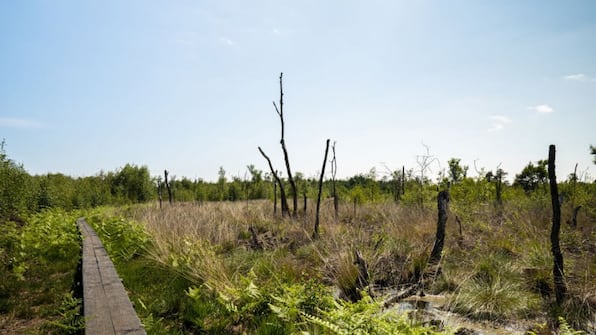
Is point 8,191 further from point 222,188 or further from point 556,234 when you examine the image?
point 222,188

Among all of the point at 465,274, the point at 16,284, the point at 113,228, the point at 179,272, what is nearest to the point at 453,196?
the point at 465,274

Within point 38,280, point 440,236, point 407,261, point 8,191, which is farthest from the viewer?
point 8,191

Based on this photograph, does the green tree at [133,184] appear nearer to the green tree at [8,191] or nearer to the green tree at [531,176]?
the green tree at [8,191]

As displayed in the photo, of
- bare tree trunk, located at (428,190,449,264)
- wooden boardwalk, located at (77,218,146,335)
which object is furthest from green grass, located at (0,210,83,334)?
bare tree trunk, located at (428,190,449,264)

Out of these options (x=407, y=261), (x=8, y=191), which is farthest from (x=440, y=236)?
(x=8, y=191)

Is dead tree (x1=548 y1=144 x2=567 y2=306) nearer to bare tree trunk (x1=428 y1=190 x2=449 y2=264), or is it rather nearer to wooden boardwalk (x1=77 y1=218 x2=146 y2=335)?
bare tree trunk (x1=428 y1=190 x2=449 y2=264)

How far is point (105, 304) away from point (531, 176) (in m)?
26.6

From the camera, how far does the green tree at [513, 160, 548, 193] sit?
66.0 ft

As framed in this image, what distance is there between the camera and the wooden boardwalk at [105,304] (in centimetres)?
221

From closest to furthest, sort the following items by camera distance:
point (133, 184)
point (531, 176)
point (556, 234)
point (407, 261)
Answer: point (556, 234) < point (407, 261) < point (531, 176) < point (133, 184)

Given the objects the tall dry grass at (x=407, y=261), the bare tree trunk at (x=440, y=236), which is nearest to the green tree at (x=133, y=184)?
the tall dry grass at (x=407, y=261)

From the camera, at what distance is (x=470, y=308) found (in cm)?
374

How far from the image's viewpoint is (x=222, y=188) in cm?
2447

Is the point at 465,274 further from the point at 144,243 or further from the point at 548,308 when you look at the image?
the point at 144,243
